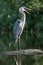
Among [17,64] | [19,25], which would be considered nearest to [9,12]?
[19,25]

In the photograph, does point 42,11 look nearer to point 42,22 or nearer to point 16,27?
point 42,22

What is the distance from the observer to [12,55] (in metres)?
10.2

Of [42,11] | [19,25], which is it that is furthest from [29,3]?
[19,25]

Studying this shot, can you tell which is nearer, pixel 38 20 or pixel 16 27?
pixel 16 27

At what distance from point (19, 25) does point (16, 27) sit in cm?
14

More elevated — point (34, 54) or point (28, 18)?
point (34, 54)

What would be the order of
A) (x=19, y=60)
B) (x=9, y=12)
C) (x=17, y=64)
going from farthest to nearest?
Answer: (x=9, y=12) < (x=19, y=60) < (x=17, y=64)

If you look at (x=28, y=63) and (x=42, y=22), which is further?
(x=42, y=22)

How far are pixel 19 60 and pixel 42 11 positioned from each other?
15.2m

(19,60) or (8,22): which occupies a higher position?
(19,60)

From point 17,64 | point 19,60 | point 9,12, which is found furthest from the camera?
point 9,12

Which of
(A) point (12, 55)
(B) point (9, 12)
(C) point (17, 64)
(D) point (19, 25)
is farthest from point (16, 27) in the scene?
(B) point (9, 12)

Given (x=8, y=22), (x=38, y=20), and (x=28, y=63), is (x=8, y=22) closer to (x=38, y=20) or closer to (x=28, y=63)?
(x=38, y=20)

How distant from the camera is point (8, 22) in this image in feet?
80.3
